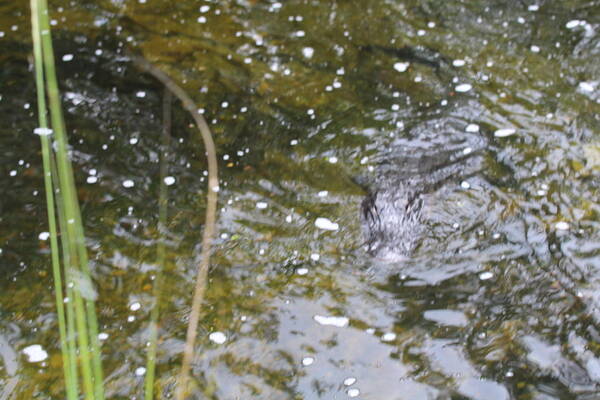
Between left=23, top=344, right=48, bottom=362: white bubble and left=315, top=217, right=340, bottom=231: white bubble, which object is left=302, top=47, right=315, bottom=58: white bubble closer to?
left=315, top=217, right=340, bottom=231: white bubble

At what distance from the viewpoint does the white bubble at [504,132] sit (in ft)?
18.7

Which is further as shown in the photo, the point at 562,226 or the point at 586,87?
the point at 586,87

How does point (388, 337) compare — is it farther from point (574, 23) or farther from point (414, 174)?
point (574, 23)

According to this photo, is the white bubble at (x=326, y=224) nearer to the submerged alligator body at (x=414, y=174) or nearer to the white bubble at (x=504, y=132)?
the submerged alligator body at (x=414, y=174)

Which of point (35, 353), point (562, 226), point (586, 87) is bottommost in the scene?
point (35, 353)

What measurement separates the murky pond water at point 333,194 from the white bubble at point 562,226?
0.01m

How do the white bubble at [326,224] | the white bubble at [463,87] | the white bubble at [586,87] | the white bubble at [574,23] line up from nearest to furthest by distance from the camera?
the white bubble at [326,224] → the white bubble at [586,87] → the white bubble at [463,87] → the white bubble at [574,23]

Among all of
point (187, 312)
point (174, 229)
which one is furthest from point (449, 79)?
point (187, 312)

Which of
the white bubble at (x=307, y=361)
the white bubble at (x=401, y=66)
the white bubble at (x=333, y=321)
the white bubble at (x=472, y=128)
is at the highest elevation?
the white bubble at (x=401, y=66)

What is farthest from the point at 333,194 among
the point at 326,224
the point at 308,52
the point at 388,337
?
the point at 308,52

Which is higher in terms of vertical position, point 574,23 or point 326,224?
point 574,23

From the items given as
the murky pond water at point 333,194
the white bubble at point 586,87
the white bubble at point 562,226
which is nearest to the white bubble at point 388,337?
the murky pond water at point 333,194

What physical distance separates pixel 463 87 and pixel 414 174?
1.39 m

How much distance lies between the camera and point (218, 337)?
164 inches
